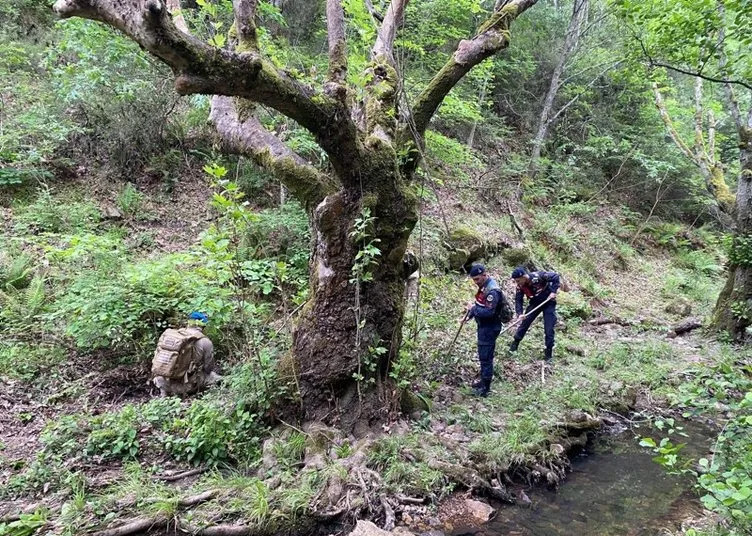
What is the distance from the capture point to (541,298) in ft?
25.3

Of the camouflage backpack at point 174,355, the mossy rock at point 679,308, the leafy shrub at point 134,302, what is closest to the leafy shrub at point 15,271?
the leafy shrub at point 134,302

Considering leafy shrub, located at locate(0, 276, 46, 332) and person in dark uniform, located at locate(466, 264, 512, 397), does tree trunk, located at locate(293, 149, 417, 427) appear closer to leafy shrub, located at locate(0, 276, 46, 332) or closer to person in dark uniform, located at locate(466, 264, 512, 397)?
person in dark uniform, located at locate(466, 264, 512, 397)

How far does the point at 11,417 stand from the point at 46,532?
2115mm

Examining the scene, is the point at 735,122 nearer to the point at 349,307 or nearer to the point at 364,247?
the point at 364,247

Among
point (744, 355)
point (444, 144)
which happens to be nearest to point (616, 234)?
point (744, 355)

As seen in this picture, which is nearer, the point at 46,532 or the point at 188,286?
the point at 46,532

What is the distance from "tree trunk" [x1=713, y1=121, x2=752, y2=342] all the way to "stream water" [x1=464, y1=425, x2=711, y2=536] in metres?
5.08

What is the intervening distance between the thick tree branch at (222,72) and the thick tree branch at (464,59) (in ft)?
4.92

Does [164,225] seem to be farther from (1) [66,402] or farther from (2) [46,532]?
(2) [46,532]

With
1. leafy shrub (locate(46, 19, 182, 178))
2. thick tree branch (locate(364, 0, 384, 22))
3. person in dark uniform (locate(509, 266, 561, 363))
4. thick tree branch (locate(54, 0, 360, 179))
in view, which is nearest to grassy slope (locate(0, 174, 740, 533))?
person in dark uniform (locate(509, 266, 561, 363))

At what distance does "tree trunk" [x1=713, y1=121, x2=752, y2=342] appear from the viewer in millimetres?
8914

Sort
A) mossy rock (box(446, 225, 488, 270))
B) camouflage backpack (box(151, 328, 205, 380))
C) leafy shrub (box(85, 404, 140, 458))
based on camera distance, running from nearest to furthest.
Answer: leafy shrub (box(85, 404, 140, 458)), camouflage backpack (box(151, 328, 205, 380)), mossy rock (box(446, 225, 488, 270))

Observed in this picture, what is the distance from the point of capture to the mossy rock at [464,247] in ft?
32.7

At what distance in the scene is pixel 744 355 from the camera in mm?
8055
